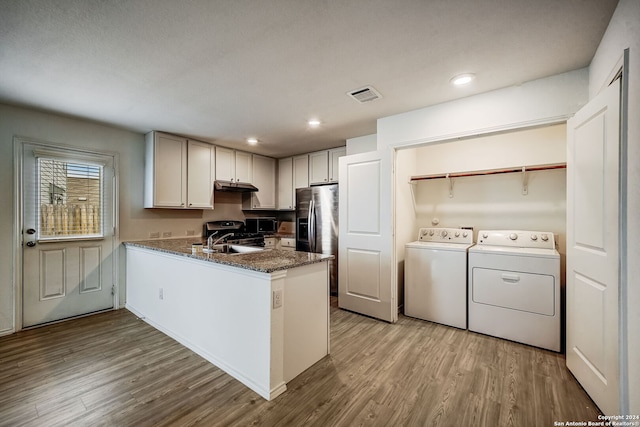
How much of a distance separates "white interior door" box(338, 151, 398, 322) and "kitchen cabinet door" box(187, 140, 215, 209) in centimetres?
219

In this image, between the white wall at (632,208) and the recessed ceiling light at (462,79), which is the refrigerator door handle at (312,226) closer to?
the recessed ceiling light at (462,79)

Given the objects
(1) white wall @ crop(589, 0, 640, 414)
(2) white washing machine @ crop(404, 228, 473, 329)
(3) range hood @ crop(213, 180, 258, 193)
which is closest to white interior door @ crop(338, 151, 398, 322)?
(2) white washing machine @ crop(404, 228, 473, 329)

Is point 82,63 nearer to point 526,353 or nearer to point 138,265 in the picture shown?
point 138,265

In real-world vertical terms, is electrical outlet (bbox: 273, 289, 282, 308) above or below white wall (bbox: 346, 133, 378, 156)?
below

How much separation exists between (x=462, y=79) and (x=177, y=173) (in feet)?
12.0

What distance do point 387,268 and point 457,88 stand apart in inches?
76.4

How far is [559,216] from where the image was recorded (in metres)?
2.92

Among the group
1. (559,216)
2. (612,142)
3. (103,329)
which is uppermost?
(612,142)

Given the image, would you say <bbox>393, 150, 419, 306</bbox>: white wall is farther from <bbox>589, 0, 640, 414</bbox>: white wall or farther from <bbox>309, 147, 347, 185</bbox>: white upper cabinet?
<bbox>589, 0, 640, 414</bbox>: white wall

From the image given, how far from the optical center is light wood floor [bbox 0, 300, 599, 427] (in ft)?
5.36

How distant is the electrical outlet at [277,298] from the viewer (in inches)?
71.1

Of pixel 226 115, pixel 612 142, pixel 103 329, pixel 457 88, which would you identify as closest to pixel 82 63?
pixel 226 115

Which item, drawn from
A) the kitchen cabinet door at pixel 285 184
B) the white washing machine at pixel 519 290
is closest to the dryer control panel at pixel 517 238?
the white washing machine at pixel 519 290

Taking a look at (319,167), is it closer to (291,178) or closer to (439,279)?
(291,178)
